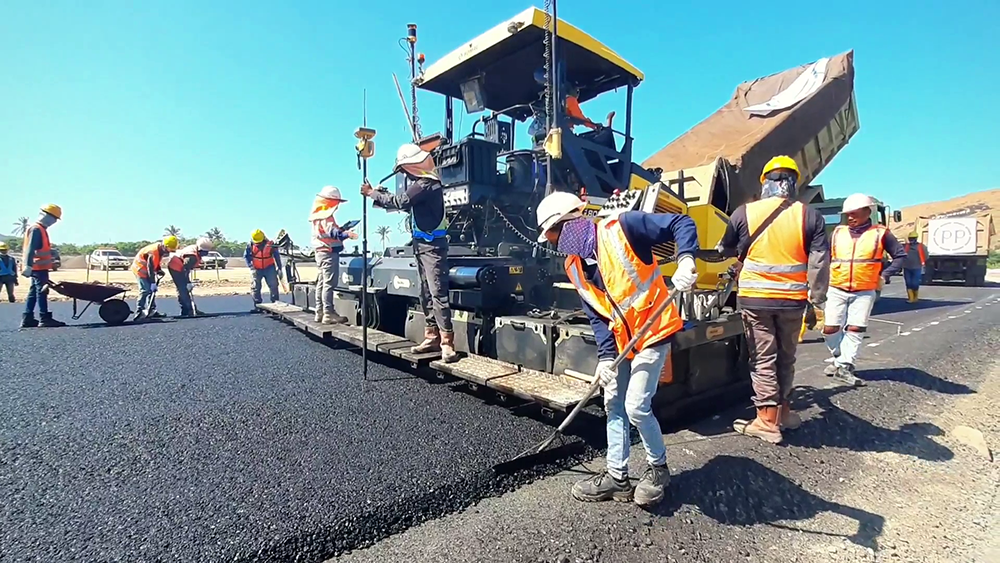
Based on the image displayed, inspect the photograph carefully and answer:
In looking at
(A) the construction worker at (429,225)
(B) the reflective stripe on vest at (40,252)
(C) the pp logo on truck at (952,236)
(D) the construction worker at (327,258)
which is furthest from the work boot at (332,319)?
(C) the pp logo on truck at (952,236)

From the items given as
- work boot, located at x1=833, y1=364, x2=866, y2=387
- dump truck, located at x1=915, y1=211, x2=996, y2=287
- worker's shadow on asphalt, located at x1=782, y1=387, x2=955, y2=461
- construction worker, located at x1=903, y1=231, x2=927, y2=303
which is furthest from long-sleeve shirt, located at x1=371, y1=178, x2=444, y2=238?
dump truck, located at x1=915, y1=211, x2=996, y2=287

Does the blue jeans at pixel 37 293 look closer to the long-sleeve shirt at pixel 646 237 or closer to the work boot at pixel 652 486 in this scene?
the long-sleeve shirt at pixel 646 237

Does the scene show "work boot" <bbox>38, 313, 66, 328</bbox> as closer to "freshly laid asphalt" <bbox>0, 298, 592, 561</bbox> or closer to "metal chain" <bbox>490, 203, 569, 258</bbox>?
"freshly laid asphalt" <bbox>0, 298, 592, 561</bbox>

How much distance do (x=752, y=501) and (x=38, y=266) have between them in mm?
9254

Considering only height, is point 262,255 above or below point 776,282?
above

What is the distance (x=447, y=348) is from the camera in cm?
389

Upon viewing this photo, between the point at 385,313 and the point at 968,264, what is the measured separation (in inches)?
778

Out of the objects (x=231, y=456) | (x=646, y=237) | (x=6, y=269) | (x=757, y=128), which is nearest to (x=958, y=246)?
(x=757, y=128)

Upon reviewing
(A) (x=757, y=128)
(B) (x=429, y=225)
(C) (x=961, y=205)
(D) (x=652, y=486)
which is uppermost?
(C) (x=961, y=205)

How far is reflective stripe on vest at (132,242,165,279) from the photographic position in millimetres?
Answer: 8250

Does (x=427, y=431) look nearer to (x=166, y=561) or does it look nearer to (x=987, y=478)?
(x=166, y=561)

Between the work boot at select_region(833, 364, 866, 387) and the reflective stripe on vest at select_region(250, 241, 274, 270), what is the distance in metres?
8.70

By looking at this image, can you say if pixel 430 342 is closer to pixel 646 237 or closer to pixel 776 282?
pixel 646 237

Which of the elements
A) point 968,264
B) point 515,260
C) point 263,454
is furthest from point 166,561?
point 968,264
